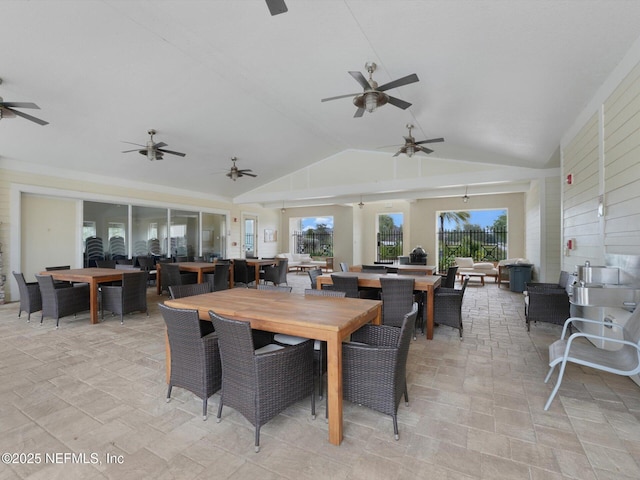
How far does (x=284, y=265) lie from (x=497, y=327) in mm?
4941

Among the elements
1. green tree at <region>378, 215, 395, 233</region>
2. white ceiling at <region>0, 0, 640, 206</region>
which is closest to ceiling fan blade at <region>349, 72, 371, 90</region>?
white ceiling at <region>0, 0, 640, 206</region>

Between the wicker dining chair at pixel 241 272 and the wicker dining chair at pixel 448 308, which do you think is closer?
the wicker dining chair at pixel 448 308

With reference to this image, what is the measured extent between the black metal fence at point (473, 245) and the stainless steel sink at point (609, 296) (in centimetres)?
924

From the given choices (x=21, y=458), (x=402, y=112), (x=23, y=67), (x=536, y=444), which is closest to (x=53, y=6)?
(x=23, y=67)

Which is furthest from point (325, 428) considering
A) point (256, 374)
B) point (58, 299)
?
point (58, 299)

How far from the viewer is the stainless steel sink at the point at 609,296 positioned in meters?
2.44

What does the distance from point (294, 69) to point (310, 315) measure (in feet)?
11.0

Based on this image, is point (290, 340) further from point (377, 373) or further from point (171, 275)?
point (171, 275)

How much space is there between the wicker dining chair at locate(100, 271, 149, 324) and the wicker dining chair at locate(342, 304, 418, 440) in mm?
4022

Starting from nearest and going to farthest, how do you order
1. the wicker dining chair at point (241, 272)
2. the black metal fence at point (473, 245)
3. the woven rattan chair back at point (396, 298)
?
the woven rattan chair back at point (396, 298) < the wicker dining chair at point (241, 272) < the black metal fence at point (473, 245)

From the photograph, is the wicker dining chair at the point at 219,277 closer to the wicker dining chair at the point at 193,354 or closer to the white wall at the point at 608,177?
the wicker dining chair at the point at 193,354

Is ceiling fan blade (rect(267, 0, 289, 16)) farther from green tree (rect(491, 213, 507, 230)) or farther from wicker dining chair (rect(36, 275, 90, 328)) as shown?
green tree (rect(491, 213, 507, 230))

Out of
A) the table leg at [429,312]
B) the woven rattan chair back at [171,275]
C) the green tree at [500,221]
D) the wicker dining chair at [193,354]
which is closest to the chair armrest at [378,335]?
the wicker dining chair at [193,354]

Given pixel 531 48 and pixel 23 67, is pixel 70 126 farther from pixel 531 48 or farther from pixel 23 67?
pixel 531 48
